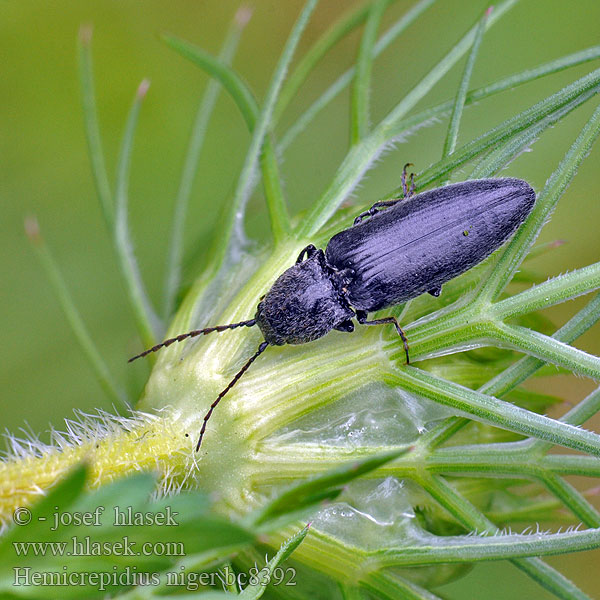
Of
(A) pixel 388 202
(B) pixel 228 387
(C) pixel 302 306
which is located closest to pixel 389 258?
(A) pixel 388 202

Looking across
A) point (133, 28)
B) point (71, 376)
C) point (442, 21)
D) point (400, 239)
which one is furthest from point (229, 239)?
point (133, 28)

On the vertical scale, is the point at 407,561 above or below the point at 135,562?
below

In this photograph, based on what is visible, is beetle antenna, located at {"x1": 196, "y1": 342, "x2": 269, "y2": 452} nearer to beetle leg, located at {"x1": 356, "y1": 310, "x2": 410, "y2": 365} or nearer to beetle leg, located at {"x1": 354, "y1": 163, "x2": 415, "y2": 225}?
beetle leg, located at {"x1": 356, "y1": 310, "x2": 410, "y2": 365}

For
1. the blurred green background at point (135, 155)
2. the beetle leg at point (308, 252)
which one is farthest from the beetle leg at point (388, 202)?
the blurred green background at point (135, 155)

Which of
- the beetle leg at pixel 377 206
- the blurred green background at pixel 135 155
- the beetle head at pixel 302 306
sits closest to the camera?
the beetle head at pixel 302 306

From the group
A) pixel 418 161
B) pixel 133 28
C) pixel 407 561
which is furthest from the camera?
pixel 133 28

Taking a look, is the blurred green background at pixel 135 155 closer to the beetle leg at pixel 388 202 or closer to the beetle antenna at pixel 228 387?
the beetle leg at pixel 388 202

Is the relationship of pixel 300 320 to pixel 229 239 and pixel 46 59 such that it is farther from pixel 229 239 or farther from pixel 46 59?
pixel 46 59
